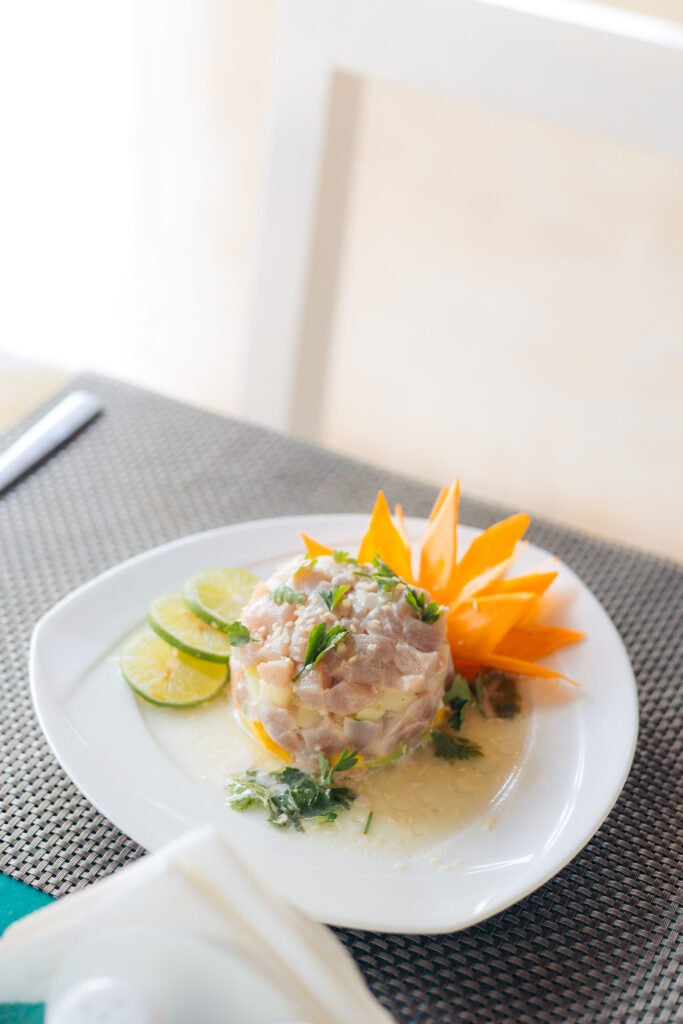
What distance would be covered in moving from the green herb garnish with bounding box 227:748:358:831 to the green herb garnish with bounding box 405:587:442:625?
13 centimetres

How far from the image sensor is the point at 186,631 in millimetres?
1090

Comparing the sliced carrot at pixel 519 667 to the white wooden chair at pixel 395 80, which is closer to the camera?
the sliced carrot at pixel 519 667

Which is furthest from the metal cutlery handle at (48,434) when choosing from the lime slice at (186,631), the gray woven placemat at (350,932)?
the lime slice at (186,631)

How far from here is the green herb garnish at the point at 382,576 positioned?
3.28 ft

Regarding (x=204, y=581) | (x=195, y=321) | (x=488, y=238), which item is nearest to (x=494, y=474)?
(x=488, y=238)

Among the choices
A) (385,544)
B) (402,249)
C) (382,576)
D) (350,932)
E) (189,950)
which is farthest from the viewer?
(402,249)

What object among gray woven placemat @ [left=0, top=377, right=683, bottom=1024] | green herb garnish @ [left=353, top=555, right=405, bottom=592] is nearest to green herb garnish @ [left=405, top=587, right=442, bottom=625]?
green herb garnish @ [left=353, top=555, right=405, bottom=592]

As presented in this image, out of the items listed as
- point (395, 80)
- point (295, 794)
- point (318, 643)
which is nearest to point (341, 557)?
point (318, 643)

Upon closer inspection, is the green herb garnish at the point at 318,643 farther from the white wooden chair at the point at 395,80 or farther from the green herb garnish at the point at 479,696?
the white wooden chair at the point at 395,80

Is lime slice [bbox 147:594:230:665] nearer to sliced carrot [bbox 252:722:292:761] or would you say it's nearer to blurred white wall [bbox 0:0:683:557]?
sliced carrot [bbox 252:722:292:761]

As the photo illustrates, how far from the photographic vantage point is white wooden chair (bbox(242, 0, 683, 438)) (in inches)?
61.2

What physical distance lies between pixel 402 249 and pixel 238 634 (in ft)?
7.58

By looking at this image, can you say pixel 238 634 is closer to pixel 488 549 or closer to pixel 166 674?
pixel 166 674

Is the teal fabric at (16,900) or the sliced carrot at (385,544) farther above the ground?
the sliced carrot at (385,544)
